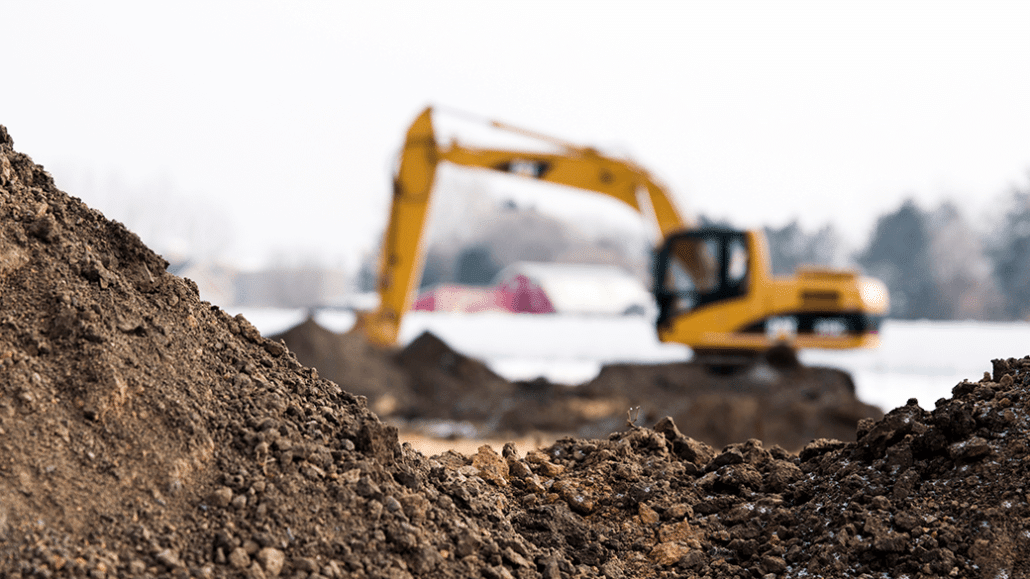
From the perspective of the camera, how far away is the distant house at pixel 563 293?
84.2 ft

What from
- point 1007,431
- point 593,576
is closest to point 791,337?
point 1007,431

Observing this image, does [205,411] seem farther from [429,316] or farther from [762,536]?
[429,316]

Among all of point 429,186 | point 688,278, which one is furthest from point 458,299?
point 688,278

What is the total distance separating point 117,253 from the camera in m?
3.03

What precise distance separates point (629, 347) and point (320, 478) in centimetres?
1608

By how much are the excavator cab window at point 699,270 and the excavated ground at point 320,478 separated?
314 inches

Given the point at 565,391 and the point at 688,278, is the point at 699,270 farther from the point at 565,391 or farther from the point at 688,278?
the point at 565,391

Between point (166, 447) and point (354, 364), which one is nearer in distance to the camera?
point (166, 447)

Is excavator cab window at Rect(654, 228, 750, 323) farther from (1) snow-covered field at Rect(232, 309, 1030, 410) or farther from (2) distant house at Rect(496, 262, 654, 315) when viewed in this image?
(2) distant house at Rect(496, 262, 654, 315)

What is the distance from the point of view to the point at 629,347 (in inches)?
721

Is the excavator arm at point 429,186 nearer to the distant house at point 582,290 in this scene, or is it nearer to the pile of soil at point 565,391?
the pile of soil at point 565,391

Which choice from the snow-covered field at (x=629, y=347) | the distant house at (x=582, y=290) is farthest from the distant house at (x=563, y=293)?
the snow-covered field at (x=629, y=347)

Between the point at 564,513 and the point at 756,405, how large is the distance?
697 centimetres

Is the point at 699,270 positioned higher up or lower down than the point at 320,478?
higher up
